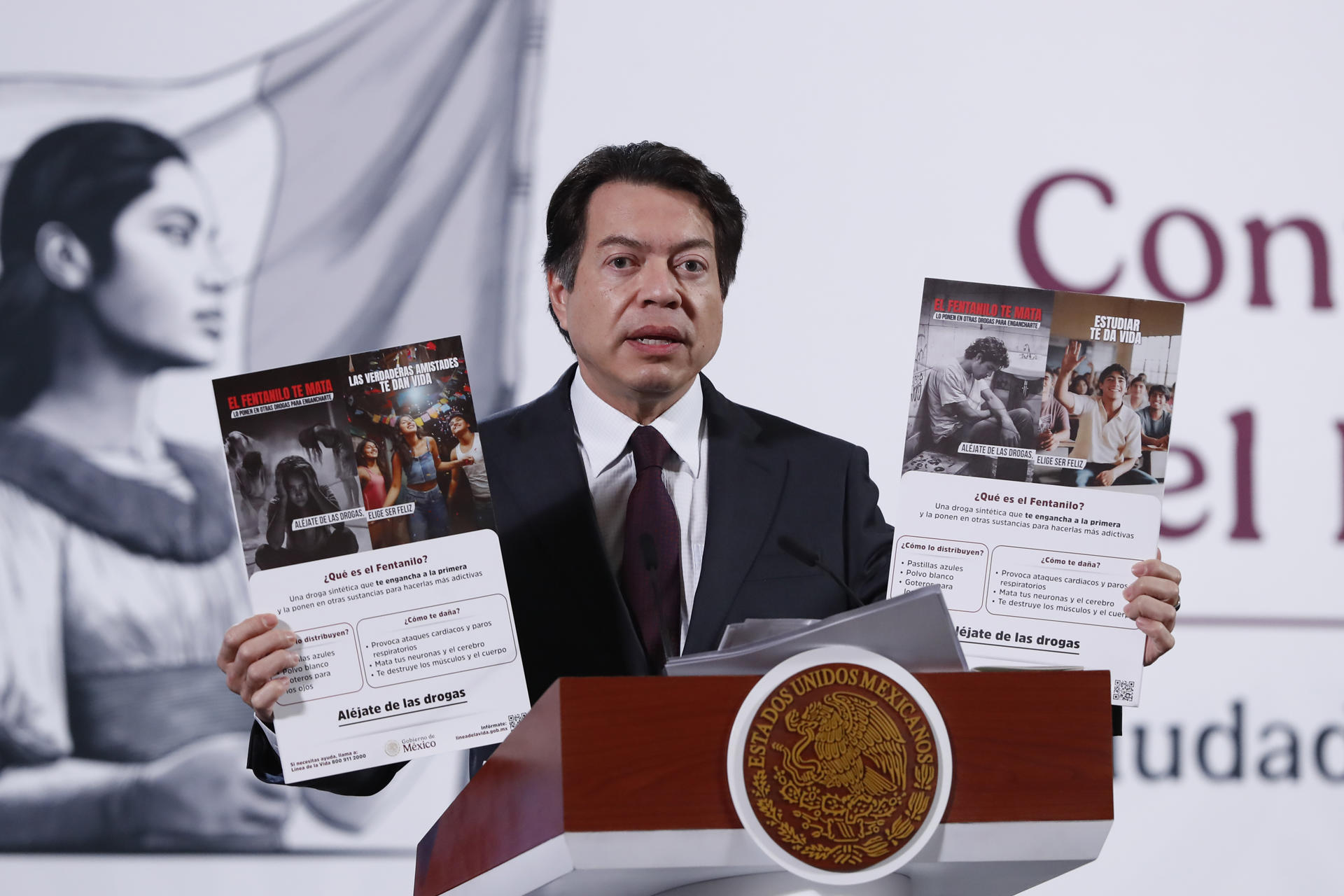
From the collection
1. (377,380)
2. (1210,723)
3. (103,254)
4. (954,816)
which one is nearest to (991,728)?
(954,816)

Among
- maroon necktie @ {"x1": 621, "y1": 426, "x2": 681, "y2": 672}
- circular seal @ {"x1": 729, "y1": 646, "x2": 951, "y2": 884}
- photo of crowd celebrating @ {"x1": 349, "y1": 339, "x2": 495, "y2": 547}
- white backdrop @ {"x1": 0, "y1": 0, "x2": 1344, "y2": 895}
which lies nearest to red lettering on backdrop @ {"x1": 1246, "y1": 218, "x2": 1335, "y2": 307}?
white backdrop @ {"x1": 0, "y1": 0, "x2": 1344, "y2": 895}

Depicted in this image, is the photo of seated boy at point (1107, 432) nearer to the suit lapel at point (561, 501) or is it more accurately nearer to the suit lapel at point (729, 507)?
the suit lapel at point (729, 507)

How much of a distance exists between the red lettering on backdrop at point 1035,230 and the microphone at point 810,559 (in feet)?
3.36

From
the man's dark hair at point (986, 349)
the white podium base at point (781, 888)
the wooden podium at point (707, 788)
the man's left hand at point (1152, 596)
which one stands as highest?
the man's dark hair at point (986, 349)

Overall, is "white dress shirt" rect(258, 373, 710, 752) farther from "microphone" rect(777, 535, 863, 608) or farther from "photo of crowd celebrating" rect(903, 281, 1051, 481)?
"photo of crowd celebrating" rect(903, 281, 1051, 481)

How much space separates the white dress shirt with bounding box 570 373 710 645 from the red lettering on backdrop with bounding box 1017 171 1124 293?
2.99 feet

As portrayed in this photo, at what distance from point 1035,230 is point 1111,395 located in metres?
1.18

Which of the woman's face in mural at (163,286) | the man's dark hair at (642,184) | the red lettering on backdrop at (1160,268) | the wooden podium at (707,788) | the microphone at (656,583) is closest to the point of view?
the wooden podium at (707,788)

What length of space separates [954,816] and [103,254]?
2088 mm

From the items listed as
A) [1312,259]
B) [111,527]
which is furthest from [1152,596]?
[111,527]

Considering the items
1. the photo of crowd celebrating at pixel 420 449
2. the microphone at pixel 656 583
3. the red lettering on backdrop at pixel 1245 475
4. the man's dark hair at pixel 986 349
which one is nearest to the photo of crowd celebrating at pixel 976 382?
the man's dark hair at pixel 986 349

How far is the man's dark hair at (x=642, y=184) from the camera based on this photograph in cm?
194

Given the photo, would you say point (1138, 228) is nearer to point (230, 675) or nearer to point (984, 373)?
point (984, 373)

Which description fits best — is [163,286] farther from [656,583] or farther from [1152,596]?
[1152,596]
